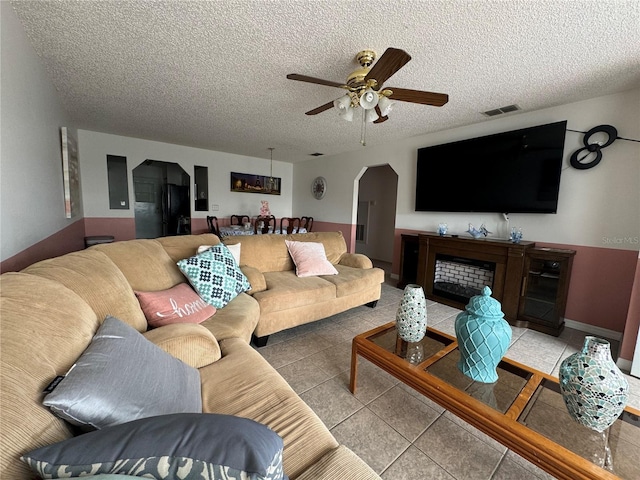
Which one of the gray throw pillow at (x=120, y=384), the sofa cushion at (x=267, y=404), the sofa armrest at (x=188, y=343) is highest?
the gray throw pillow at (x=120, y=384)

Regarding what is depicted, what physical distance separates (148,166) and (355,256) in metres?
6.09

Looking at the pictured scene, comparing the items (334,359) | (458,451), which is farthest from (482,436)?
(334,359)

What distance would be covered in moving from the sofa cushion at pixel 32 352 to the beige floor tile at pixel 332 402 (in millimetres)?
1166

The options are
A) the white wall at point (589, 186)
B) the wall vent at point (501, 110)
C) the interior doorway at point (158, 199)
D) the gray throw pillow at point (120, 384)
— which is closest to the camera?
the gray throw pillow at point (120, 384)

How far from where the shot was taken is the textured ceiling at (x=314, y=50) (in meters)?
1.52

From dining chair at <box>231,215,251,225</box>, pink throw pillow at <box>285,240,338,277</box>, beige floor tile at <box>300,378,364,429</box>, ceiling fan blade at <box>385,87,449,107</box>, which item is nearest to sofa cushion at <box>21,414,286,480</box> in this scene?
beige floor tile at <box>300,378,364,429</box>

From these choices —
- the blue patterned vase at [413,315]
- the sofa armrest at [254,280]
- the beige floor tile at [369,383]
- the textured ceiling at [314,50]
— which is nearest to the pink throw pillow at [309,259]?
the sofa armrest at [254,280]

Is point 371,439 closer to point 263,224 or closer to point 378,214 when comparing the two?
point 263,224

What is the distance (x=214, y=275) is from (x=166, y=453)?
1398 mm

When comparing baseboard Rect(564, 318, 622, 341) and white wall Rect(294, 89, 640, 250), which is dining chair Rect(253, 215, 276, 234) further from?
baseboard Rect(564, 318, 622, 341)

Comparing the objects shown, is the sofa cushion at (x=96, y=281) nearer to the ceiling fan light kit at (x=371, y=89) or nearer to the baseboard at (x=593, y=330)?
the ceiling fan light kit at (x=371, y=89)

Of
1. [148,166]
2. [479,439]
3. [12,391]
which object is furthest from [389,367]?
[148,166]

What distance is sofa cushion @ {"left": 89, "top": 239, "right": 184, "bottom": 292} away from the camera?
160 centimetres

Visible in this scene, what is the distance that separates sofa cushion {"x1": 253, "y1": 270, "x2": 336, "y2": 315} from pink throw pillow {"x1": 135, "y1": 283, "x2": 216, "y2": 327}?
18.2 inches
